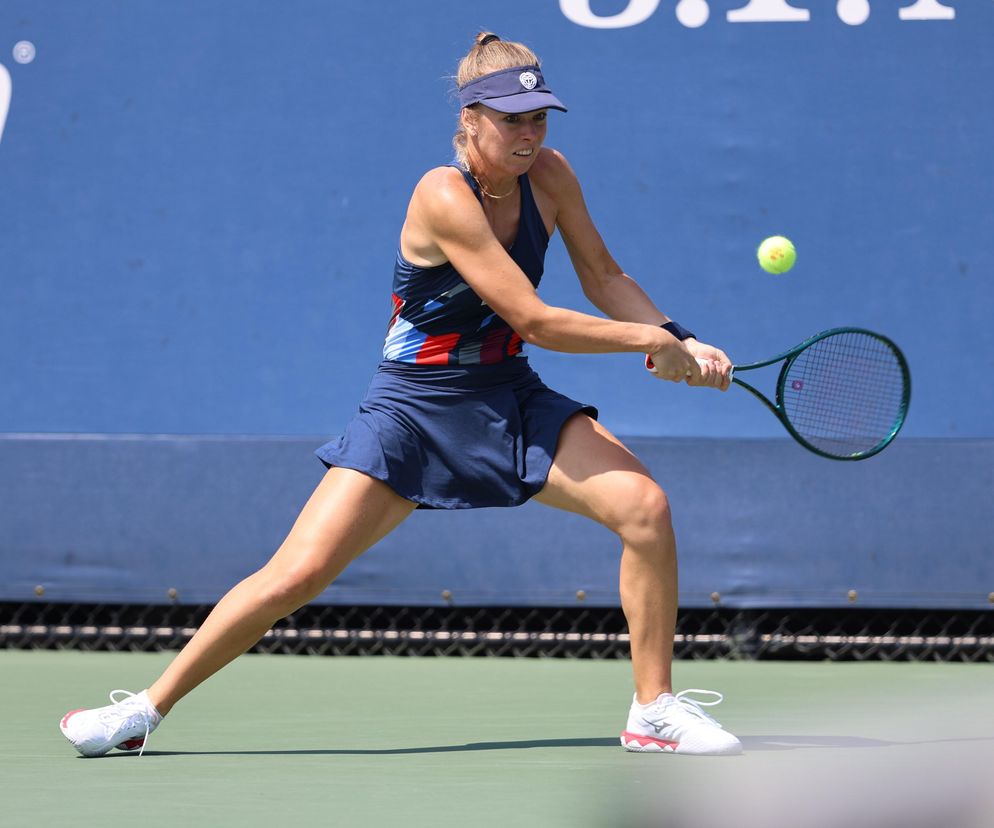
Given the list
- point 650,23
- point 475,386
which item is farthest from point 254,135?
point 475,386

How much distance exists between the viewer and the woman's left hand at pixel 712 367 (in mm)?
3422

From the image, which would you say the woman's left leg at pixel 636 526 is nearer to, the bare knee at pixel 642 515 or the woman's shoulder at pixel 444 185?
the bare knee at pixel 642 515

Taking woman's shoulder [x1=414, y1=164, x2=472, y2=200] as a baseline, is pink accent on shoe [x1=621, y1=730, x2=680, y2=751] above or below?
below

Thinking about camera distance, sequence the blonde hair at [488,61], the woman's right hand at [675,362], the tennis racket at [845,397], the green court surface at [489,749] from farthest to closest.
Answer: the tennis racket at [845,397], the blonde hair at [488,61], the woman's right hand at [675,362], the green court surface at [489,749]

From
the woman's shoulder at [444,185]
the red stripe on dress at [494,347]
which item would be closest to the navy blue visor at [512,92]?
the woman's shoulder at [444,185]

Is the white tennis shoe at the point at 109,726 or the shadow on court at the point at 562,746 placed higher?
the white tennis shoe at the point at 109,726

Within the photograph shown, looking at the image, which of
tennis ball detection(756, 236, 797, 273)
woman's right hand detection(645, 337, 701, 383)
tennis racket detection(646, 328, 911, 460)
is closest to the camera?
woman's right hand detection(645, 337, 701, 383)

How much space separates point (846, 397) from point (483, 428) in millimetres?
1105

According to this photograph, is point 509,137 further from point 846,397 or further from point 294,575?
point 846,397

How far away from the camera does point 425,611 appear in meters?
5.45

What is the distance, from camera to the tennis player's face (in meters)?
3.46

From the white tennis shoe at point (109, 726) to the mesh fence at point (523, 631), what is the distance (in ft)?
6.36

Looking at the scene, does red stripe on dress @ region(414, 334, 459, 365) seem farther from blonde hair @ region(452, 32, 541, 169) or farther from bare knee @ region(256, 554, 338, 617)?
bare knee @ region(256, 554, 338, 617)

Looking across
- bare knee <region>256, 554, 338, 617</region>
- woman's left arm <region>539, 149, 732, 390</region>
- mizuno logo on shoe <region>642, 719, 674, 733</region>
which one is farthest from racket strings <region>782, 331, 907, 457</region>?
bare knee <region>256, 554, 338, 617</region>
